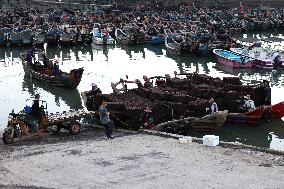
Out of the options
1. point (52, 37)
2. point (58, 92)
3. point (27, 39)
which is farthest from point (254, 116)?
point (27, 39)

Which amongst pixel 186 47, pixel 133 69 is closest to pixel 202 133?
pixel 133 69

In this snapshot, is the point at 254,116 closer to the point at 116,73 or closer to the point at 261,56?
the point at 116,73

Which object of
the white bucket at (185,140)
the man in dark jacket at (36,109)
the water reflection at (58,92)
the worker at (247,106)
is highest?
the man in dark jacket at (36,109)

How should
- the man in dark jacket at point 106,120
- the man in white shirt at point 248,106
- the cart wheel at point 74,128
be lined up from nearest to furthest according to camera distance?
the man in dark jacket at point 106,120, the cart wheel at point 74,128, the man in white shirt at point 248,106

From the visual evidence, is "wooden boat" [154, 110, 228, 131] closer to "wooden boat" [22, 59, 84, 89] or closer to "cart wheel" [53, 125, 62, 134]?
"cart wheel" [53, 125, 62, 134]

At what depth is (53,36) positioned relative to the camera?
1844 inches

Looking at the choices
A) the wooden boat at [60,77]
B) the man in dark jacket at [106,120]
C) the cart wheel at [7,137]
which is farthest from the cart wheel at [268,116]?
the wooden boat at [60,77]

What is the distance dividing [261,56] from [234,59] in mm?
1950

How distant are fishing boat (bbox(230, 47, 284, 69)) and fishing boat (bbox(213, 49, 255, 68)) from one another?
1.38 ft

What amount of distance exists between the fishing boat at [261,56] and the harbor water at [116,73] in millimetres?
506

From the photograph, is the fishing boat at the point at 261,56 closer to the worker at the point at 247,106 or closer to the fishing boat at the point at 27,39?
the worker at the point at 247,106

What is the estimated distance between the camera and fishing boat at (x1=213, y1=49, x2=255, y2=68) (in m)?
36.9

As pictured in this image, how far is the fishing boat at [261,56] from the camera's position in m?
36.6

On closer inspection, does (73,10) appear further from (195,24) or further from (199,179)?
(199,179)
